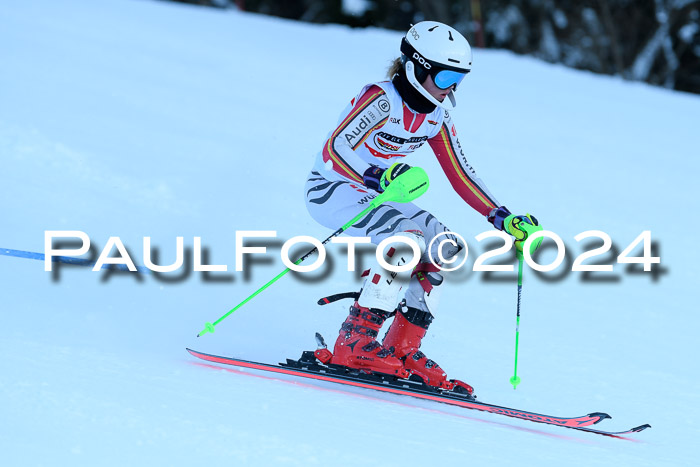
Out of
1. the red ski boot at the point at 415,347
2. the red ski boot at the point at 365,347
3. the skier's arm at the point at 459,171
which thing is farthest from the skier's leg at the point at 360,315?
the skier's arm at the point at 459,171

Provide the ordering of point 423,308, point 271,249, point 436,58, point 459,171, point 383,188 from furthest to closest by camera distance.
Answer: point 271,249 < point 459,171 < point 423,308 < point 436,58 < point 383,188

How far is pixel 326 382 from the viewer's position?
14.0 feet

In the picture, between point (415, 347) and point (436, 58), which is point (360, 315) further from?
point (436, 58)

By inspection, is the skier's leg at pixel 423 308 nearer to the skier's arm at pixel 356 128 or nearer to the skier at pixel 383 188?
the skier at pixel 383 188

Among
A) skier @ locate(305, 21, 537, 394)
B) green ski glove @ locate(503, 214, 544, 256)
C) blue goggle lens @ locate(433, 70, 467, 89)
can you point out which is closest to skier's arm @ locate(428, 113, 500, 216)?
skier @ locate(305, 21, 537, 394)

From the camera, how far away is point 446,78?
4.08 meters

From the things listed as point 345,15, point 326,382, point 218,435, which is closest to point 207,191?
point 326,382

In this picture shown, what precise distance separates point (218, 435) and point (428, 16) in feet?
69.6

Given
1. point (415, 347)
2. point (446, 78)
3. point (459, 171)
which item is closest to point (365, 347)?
point (415, 347)

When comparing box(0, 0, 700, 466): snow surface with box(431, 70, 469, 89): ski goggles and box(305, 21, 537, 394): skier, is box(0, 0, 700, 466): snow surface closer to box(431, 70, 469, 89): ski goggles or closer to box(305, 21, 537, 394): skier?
box(305, 21, 537, 394): skier

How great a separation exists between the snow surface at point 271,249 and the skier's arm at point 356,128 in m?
1.00

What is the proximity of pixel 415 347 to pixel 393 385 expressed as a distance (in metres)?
0.34

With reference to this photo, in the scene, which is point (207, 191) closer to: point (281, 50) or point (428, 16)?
point (281, 50)

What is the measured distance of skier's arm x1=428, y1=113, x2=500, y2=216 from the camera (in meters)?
4.46
